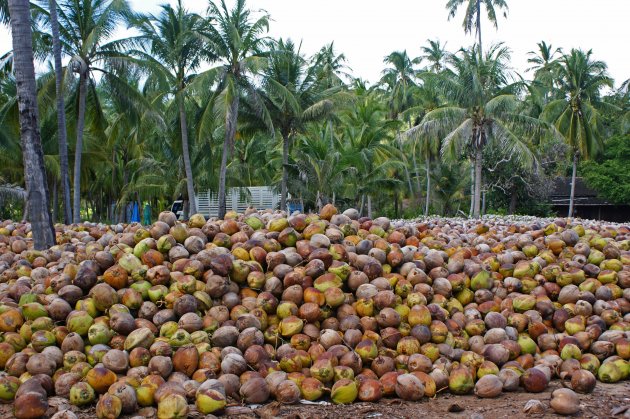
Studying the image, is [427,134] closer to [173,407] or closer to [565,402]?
[565,402]

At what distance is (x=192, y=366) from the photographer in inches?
147

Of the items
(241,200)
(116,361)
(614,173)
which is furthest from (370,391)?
(614,173)

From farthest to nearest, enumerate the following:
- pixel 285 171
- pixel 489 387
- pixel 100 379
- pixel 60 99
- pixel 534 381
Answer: pixel 285 171, pixel 60 99, pixel 534 381, pixel 489 387, pixel 100 379

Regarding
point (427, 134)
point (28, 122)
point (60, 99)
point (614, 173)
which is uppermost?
point (427, 134)

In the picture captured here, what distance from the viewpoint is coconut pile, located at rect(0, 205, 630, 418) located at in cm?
364

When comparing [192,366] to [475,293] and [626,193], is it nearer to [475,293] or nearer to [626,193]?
[475,293]

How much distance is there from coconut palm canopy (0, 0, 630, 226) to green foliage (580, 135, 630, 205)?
3.39 feet

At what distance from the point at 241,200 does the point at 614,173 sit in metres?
20.2

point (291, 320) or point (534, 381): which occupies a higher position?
point (291, 320)

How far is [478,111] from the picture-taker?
2445 cm

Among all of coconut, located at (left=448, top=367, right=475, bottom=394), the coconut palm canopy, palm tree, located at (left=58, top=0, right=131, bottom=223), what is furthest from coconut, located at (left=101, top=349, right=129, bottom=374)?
palm tree, located at (left=58, top=0, right=131, bottom=223)

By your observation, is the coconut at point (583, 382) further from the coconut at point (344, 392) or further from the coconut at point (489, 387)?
the coconut at point (344, 392)

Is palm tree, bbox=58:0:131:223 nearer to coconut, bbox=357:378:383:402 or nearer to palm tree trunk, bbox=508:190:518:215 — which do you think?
coconut, bbox=357:378:383:402

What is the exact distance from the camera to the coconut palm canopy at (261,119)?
18375 mm
